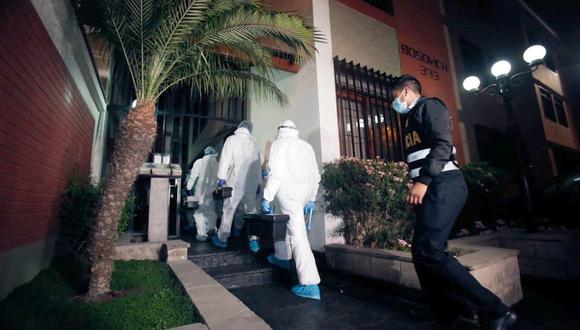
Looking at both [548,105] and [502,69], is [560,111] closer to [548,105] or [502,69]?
[548,105]

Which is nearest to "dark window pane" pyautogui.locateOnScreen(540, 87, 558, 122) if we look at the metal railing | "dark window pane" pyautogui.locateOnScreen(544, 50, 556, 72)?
"dark window pane" pyautogui.locateOnScreen(544, 50, 556, 72)

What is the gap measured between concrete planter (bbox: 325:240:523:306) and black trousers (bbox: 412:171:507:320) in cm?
58

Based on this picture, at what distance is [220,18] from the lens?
12.6ft

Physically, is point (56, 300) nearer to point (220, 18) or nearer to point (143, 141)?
point (143, 141)

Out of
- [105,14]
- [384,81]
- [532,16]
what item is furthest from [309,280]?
[532,16]

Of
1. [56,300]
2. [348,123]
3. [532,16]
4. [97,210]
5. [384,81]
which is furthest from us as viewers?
[532,16]

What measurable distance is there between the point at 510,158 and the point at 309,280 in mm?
11514

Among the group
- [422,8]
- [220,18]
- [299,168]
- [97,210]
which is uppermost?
[422,8]

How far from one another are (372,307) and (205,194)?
14.2ft

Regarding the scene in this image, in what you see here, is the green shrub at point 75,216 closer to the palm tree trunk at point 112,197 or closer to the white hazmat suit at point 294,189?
the palm tree trunk at point 112,197

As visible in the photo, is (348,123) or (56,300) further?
(348,123)

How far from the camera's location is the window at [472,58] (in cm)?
1045

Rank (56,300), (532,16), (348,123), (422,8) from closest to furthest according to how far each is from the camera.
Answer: (56,300) → (348,123) → (422,8) → (532,16)

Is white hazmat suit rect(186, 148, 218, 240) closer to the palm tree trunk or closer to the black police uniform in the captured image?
the palm tree trunk
